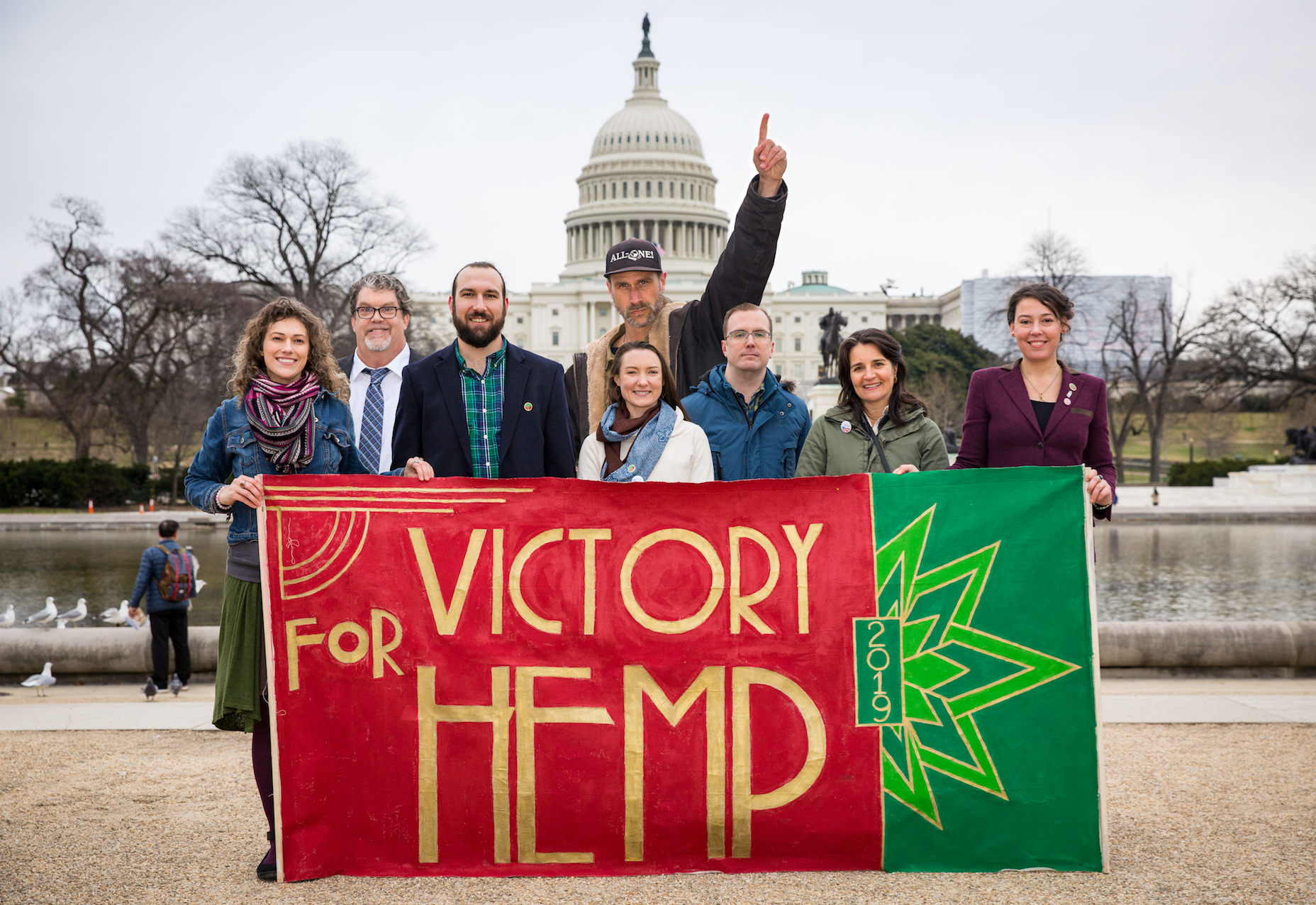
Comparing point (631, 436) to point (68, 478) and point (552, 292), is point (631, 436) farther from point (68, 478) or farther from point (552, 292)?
point (552, 292)

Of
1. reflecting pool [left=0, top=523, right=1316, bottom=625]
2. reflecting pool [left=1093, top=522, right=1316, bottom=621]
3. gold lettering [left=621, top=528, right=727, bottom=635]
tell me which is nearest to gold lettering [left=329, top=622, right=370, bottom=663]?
gold lettering [left=621, top=528, right=727, bottom=635]

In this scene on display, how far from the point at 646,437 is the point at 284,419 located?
138 cm

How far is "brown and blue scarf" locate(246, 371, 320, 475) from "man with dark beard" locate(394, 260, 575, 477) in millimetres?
464

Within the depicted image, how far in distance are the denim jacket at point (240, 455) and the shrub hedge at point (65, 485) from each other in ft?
101

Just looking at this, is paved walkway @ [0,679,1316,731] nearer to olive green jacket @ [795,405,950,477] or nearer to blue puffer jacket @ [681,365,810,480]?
olive green jacket @ [795,405,950,477]

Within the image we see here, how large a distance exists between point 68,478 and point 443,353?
3267 centimetres

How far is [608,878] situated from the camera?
410cm

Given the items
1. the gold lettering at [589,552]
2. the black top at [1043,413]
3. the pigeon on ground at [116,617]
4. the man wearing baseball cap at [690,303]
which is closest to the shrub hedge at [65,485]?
the pigeon on ground at [116,617]

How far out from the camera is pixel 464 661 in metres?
4.21

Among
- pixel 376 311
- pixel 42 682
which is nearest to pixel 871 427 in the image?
pixel 376 311

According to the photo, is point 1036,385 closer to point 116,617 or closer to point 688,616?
point 688,616

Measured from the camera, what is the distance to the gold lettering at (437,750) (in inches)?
162

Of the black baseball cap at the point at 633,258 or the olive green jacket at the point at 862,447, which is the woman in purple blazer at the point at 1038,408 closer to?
the olive green jacket at the point at 862,447

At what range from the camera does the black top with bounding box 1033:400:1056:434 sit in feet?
15.0
